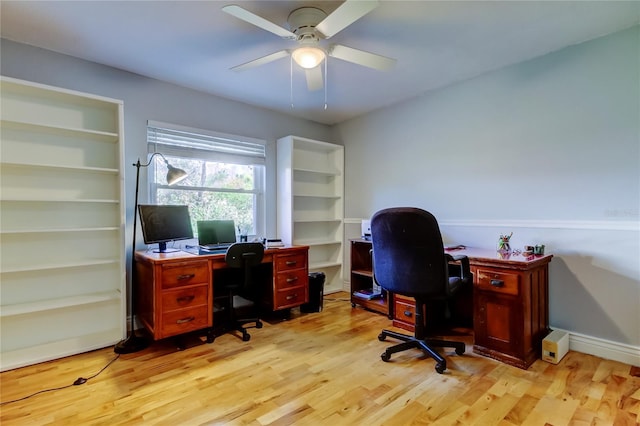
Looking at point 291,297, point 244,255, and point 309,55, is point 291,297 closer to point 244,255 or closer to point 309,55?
point 244,255

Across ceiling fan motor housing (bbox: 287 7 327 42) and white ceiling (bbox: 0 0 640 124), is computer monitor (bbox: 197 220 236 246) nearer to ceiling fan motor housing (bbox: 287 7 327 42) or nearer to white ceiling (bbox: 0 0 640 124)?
white ceiling (bbox: 0 0 640 124)

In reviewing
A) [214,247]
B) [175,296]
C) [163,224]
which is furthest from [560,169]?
[163,224]

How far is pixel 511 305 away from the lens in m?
2.24

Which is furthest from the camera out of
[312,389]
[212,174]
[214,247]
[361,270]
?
[361,270]

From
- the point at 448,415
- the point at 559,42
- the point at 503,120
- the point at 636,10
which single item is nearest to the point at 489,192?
the point at 503,120

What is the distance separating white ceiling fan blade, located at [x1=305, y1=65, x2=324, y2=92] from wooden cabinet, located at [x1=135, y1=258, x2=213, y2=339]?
170 cm

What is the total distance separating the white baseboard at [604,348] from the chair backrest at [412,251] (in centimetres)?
126

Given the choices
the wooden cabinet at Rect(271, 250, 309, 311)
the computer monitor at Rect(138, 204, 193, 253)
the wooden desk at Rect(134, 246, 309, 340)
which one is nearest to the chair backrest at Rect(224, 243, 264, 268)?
the wooden desk at Rect(134, 246, 309, 340)

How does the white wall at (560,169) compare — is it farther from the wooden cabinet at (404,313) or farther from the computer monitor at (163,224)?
the computer monitor at (163,224)

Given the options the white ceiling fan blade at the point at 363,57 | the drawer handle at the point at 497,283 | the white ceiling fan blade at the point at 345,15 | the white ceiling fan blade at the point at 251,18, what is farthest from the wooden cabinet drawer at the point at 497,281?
the white ceiling fan blade at the point at 251,18

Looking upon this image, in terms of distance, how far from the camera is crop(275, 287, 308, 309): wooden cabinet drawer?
10.3ft

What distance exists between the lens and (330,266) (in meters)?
4.26

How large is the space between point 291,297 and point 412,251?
1.54 m

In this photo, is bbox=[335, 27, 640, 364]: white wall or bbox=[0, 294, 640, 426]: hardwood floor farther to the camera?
bbox=[335, 27, 640, 364]: white wall
